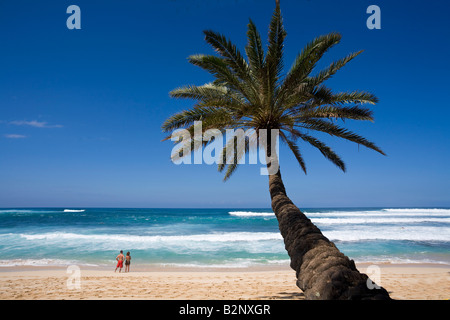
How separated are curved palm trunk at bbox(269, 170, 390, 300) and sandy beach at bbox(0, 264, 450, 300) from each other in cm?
340

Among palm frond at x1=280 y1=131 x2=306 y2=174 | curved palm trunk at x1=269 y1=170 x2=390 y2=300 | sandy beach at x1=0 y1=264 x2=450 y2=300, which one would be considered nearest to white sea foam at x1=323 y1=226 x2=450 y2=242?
sandy beach at x1=0 y1=264 x2=450 y2=300

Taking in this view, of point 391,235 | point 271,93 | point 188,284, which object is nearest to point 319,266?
point 271,93

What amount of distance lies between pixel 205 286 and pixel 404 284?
7119 millimetres

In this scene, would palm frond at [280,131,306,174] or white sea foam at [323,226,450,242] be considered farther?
white sea foam at [323,226,450,242]

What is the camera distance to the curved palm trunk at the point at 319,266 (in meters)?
3.14

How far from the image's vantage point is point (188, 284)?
9609mm

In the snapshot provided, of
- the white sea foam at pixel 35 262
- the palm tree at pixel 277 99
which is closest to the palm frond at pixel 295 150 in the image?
the palm tree at pixel 277 99

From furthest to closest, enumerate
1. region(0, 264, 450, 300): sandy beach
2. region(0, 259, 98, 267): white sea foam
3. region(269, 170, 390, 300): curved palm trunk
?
region(0, 259, 98, 267): white sea foam → region(0, 264, 450, 300): sandy beach → region(269, 170, 390, 300): curved palm trunk

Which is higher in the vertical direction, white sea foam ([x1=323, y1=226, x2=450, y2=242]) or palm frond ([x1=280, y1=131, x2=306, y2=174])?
palm frond ([x1=280, y1=131, x2=306, y2=174])

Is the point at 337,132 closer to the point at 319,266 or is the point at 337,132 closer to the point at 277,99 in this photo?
the point at 277,99

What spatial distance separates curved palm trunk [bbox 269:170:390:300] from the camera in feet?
10.3

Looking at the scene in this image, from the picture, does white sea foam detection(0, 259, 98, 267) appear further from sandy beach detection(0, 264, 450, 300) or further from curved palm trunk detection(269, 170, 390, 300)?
curved palm trunk detection(269, 170, 390, 300)
